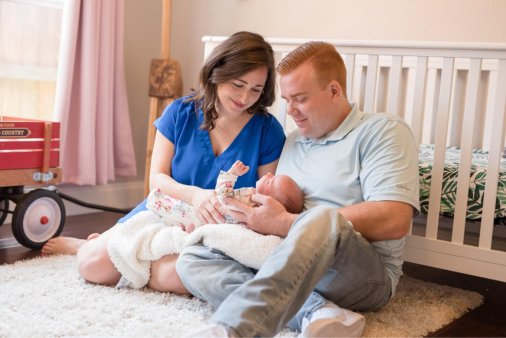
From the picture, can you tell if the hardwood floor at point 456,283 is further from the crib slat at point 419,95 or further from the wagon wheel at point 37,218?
the crib slat at point 419,95

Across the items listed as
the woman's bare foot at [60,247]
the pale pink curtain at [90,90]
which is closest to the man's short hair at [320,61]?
the woman's bare foot at [60,247]

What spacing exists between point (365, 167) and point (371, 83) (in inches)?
17.5

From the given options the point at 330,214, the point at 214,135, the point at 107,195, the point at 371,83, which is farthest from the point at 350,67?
the point at 107,195

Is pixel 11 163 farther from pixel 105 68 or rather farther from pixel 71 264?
pixel 105 68

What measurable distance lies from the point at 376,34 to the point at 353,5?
18 cm

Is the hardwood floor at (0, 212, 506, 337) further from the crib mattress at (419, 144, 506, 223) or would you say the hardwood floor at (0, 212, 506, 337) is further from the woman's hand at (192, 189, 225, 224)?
the woman's hand at (192, 189, 225, 224)

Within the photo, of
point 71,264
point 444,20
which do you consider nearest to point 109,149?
point 71,264

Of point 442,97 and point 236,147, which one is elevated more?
point 442,97

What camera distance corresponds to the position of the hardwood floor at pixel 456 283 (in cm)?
168

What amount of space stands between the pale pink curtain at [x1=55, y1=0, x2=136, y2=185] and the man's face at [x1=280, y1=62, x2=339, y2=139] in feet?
4.43

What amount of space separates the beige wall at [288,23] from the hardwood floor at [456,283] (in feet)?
2.18

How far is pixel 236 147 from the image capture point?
6.17ft

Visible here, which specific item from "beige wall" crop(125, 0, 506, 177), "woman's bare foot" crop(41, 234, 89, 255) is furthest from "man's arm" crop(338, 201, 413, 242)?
"beige wall" crop(125, 0, 506, 177)

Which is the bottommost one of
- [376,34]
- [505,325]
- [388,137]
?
[505,325]
